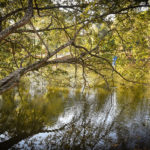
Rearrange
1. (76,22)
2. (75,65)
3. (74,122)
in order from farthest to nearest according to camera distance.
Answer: (74,122) → (75,65) → (76,22)

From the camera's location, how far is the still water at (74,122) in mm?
5352

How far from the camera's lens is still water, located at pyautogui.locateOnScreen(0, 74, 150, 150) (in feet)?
17.6

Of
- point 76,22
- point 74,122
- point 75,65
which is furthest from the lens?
point 74,122

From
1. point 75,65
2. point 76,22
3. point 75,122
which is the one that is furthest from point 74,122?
point 76,22

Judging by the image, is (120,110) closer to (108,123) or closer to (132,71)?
(108,123)

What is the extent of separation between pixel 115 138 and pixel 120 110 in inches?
115

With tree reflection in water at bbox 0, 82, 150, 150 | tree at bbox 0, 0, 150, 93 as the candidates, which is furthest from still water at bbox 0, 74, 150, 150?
tree at bbox 0, 0, 150, 93

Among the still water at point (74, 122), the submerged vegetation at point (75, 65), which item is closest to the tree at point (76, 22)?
the submerged vegetation at point (75, 65)

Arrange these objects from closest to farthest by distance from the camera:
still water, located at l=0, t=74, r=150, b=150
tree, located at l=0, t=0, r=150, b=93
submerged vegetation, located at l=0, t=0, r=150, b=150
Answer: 1. tree, located at l=0, t=0, r=150, b=93
2. submerged vegetation, located at l=0, t=0, r=150, b=150
3. still water, located at l=0, t=74, r=150, b=150

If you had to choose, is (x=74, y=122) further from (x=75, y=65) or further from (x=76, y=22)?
(x=76, y=22)

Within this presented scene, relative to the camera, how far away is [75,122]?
7.03 m

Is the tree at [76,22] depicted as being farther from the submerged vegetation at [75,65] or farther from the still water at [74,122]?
the still water at [74,122]

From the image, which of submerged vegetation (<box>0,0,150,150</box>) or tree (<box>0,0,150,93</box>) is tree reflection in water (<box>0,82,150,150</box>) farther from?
tree (<box>0,0,150,93</box>)

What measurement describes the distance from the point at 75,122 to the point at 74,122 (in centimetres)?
5
